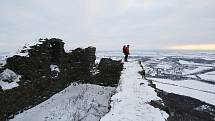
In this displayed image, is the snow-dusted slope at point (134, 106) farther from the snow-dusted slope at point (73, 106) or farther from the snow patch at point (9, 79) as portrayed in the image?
the snow patch at point (9, 79)

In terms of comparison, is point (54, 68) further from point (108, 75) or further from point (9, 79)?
point (9, 79)

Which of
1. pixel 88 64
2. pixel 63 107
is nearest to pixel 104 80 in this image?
pixel 88 64

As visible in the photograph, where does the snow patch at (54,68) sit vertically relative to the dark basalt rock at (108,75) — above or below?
above

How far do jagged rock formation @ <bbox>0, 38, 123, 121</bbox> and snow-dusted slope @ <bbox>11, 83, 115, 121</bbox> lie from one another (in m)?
0.56

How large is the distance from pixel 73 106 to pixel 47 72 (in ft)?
12.2

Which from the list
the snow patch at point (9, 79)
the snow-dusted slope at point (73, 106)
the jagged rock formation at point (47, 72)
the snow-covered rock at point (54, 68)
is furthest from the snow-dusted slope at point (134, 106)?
the snow-covered rock at point (54, 68)

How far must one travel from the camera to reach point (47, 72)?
18.3 m

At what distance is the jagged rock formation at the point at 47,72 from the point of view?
580 inches

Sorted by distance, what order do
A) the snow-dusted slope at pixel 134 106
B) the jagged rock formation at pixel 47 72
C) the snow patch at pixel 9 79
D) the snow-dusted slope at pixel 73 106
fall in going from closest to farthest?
the snow-dusted slope at pixel 134 106 → the snow-dusted slope at pixel 73 106 → the snow patch at pixel 9 79 → the jagged rock formation at pixel 47 72

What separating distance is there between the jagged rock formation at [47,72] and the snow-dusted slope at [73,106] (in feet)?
1.84

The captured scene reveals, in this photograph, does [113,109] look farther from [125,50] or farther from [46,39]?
[125,50]

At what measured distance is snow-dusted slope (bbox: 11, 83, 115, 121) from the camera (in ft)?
45.9

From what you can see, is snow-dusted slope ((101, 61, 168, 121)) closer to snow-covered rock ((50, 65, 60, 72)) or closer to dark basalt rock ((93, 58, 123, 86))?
snow-covered rock ((50, 65, 60, 72))

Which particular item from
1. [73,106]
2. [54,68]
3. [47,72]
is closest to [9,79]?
[47,72]
